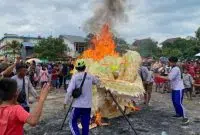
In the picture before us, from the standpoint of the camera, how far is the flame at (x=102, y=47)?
12312 millimetres

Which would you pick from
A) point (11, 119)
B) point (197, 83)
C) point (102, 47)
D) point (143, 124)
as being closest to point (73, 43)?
point (197, 83)

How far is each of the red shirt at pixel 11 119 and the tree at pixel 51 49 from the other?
1988 inches

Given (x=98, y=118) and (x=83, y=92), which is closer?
(x=83, y=92)

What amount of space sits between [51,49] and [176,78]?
4482cm

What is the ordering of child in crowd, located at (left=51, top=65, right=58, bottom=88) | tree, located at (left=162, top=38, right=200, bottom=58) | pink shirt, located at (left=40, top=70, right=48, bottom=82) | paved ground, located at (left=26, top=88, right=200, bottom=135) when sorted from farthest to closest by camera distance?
tree, located at (left=162, top=38, right=200, bottom=58)
child in crowd, located at (left=51, top=65, right=58, bottom=88)
pink shirt, located at (left=40, top=70, right=48, bottom=82)
paved ground, located at (left=26, top=88, right=200, bottom=135)

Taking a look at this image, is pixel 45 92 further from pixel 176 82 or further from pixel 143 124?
pixel 176 82

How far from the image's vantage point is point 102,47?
504 inches

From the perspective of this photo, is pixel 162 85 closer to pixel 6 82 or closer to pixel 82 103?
pixel 82 103

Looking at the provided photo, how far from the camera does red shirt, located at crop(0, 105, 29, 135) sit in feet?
12.6

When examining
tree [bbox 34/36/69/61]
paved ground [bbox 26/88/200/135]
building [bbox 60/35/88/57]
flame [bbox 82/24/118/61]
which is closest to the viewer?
paved ground [bbox 26/88/200/135]

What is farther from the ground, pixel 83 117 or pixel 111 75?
pixel 111 75

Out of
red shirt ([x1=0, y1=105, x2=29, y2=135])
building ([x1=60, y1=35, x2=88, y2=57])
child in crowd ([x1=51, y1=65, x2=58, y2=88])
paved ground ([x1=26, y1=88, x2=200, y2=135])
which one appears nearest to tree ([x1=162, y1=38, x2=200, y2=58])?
building ([x1=60, y1=35, x2=88, y2=57])

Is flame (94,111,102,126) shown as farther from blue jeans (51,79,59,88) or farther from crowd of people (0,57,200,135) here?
blue jeans (51,79,59,88)

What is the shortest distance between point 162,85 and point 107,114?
11859mm
